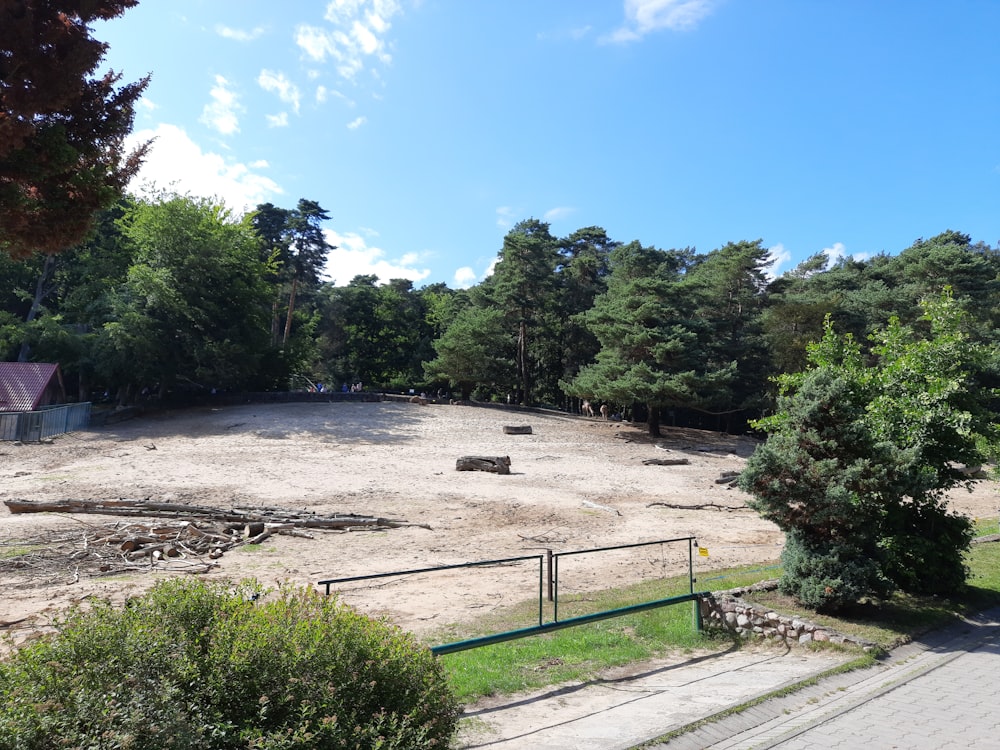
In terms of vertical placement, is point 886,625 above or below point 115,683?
below

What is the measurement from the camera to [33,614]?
938 cm

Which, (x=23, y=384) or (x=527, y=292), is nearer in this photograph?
(x=23, y=384)

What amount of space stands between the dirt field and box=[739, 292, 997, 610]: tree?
12.7 feet

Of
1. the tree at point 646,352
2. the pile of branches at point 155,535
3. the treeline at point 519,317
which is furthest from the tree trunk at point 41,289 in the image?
the tree at point 646,352

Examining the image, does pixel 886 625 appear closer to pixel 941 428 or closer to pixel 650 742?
pixel 941 428

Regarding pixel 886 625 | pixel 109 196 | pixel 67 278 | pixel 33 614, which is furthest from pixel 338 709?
pixel 67 278

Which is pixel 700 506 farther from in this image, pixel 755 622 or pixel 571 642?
pixel 571 642

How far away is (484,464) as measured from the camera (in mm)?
26312

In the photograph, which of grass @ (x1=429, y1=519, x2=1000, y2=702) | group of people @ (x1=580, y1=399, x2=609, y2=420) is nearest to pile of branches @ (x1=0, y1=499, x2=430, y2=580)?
grass @ (x1=429, y1=519, x2=1000, y2=702)

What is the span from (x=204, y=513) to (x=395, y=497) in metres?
6.06

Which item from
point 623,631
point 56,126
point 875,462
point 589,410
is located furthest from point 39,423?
point 589,410

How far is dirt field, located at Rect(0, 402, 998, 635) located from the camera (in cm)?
1182

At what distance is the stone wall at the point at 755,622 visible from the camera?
901 cm

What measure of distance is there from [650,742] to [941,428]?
28.7 feet
